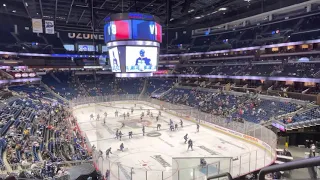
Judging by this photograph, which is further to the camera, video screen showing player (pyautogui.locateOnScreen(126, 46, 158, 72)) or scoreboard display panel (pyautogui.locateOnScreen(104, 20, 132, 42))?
video screen showing player (pyautogui.locateOnScreen(126, 46, 158, 72))

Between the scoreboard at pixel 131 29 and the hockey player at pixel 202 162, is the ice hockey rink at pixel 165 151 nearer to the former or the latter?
the hockey player at pixel 202 162

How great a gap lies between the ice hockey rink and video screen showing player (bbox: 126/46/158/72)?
6498 mm

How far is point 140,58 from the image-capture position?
16.6 meters

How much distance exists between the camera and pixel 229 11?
36469mm

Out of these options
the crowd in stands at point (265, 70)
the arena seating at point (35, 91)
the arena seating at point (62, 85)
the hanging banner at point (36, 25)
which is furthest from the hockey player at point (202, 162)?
the arena seating at point (62, 85)

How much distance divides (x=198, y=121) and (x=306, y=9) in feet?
73.1

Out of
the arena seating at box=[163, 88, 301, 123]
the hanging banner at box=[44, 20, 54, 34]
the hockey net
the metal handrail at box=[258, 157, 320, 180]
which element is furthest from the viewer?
the hanging banner at box=[44, 20, 54, 34]

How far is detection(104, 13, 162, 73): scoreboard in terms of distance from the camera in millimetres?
15625

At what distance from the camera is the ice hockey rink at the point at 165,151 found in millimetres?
11664

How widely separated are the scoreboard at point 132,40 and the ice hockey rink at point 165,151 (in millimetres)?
6556

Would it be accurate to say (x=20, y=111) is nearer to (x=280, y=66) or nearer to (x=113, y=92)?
(x=113, y=92)

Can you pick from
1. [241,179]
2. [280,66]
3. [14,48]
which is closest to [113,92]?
[14,48]

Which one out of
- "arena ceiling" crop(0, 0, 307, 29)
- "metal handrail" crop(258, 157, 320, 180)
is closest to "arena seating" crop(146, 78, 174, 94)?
"arena ceiling" crop(0, 0, 307, 29)

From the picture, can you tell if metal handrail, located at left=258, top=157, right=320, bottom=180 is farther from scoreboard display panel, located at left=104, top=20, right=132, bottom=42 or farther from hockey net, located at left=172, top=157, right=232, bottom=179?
scoreboard display panel, located at left=104, top=20, right=132, bottom=42
